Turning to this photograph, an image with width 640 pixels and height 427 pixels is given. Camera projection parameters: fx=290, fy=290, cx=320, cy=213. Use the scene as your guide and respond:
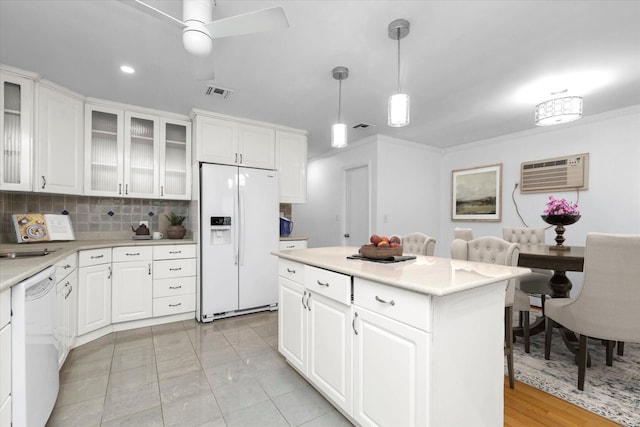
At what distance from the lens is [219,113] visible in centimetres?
350

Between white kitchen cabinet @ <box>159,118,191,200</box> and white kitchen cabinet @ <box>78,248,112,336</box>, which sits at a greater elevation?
white kitchen cabinet @ <box>159,118,191,200</box>

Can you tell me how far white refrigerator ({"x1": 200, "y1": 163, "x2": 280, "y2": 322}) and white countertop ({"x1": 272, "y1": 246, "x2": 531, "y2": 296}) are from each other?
1.71 meters

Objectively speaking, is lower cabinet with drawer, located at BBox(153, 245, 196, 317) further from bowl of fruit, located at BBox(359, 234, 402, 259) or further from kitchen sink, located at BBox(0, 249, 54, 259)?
bowl of fruit, located at BBox(359, 234, 402, 259)

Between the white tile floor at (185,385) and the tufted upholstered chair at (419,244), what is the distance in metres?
1.58

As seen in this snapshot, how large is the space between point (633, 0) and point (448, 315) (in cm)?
216

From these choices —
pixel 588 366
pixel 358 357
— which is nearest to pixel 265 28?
pixel 358 357

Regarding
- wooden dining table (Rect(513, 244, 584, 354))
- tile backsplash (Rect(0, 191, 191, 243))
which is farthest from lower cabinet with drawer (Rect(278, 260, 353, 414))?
tile backsplash (Rect(0, 191, 191, 243))

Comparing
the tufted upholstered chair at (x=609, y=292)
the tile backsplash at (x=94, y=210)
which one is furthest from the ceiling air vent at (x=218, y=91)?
the tufted upholstered chair at (x=609, y=292)

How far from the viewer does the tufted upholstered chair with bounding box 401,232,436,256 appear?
2791mm

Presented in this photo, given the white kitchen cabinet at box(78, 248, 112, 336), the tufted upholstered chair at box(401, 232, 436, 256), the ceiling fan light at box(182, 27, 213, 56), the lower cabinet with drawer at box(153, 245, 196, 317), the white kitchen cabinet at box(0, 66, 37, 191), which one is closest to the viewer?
the ceiling fan light at box(182, 27, 213, 56)

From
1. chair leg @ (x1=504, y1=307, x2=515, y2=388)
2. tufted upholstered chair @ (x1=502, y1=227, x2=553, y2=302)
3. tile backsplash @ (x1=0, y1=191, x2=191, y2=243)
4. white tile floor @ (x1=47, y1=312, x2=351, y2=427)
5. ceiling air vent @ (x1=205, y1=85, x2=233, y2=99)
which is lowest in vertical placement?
white tile floor @ (x1=47, y1=312, x2=351, y2=427)

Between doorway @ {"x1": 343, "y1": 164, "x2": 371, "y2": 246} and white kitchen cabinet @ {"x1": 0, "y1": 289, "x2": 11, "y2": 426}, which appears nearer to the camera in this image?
white kitchen cabinet @ {"x1": 0, "y1": 289, "x2": 11, "y2": 426}

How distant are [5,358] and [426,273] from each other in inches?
72.7

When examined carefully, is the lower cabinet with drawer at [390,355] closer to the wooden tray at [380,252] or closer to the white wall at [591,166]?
the wooden tray at [380,252]
